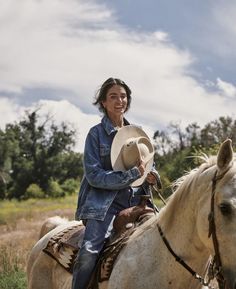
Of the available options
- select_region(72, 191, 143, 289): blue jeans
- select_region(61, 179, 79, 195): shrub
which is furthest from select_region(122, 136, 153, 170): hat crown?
select_region(61, 179, 79, 195): shrub

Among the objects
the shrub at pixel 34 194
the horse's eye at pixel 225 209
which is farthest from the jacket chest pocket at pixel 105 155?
the shrub at pixel 34 194

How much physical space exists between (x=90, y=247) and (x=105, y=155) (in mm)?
888

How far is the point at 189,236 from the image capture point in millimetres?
3926

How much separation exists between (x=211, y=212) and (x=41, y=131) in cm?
7816

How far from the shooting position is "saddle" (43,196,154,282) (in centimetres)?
450

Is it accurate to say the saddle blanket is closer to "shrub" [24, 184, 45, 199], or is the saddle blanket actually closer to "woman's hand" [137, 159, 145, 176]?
"woman's hand" [137, 159, 145, 176]

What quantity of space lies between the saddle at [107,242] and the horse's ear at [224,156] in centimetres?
135

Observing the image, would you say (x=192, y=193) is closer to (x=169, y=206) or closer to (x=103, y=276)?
(x=169, y=206)

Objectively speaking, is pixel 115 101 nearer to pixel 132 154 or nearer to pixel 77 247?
pixel 132 154

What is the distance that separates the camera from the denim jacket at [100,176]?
4.57 metres

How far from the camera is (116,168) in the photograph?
4.79 meters

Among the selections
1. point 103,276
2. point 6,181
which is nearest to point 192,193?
point 103,276

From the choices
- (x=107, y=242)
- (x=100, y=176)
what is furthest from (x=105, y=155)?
(x=107, y=242)

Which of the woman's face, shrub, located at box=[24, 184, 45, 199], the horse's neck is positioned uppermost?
the woman's face
